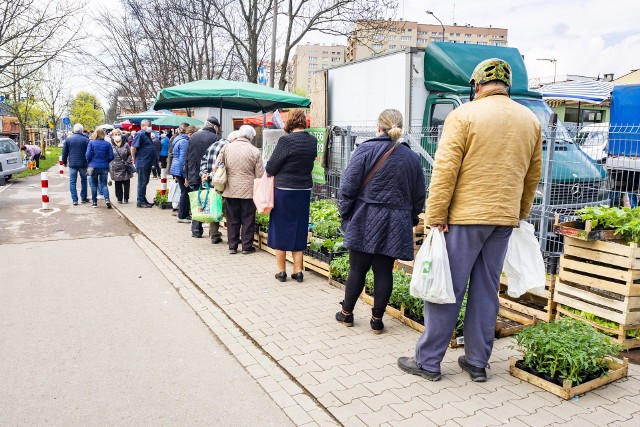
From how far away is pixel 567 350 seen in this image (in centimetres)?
370

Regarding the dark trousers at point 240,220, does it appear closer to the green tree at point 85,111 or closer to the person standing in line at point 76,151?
the person standing in line at point 76,151

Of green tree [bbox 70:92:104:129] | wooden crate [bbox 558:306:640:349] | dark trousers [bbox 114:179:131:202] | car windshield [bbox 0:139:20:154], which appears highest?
green tree [bbox 70:92:104:129]

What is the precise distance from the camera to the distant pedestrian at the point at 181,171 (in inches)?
423

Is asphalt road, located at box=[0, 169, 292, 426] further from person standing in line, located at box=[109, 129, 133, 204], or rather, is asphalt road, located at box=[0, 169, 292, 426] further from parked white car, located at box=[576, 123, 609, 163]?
person standing in line, located at box=[109, 129, 133, 204]

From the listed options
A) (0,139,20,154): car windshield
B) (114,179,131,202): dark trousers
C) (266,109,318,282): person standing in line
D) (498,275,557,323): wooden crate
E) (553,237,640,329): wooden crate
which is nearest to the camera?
(553,237,640,329): wooden crate

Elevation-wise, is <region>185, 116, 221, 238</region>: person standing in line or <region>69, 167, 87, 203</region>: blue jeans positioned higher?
<region>185, 116, 221, 238</region>: person standing in line

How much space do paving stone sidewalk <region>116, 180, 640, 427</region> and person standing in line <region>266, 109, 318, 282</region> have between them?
58 cm

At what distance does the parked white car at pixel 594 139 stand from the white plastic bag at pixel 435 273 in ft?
8.35

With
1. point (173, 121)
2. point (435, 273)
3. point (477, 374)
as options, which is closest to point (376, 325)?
point (477, 374)

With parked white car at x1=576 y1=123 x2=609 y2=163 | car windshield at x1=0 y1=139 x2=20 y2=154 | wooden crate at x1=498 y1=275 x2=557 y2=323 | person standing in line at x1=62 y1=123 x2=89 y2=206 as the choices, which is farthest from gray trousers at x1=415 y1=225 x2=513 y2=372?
car windshield at x1=0 y1=139 x2=20 y2=154

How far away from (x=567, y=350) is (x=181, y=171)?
8.50 meters

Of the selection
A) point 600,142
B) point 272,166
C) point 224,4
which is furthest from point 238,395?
point 224,4

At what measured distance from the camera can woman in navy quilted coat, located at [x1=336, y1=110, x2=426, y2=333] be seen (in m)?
4.48

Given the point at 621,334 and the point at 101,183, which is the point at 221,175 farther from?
the point at 101,183
